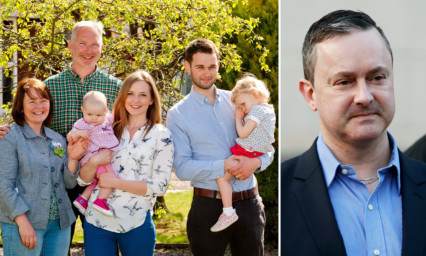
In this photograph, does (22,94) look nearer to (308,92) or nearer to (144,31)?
(308,92)

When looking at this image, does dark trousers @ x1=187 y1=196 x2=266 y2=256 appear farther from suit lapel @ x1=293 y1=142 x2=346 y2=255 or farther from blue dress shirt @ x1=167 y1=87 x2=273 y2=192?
suit lapel @ x1=293 y1=142 x2=346 y2=255

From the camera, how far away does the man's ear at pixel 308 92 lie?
2055 mm

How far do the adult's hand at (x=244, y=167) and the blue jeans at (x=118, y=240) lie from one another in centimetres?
59

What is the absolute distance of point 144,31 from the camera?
561 centimetres

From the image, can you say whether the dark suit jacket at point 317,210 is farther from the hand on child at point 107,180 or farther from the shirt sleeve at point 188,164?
the hand on child at point 107,180

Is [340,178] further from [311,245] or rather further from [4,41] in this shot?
[4,41]

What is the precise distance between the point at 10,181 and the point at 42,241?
40 centimetres

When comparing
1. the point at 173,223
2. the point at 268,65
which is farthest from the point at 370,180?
the point at 173,223

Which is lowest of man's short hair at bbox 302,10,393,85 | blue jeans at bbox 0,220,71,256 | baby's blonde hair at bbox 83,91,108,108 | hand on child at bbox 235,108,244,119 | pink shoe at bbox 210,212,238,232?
blue jeans at bbox 0,220,71,256

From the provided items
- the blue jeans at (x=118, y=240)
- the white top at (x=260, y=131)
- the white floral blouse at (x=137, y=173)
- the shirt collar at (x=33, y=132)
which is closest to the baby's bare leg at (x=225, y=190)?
the white top at (x=260, y=131)

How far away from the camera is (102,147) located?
307cm

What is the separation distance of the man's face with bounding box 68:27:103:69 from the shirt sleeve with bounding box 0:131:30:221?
72cm

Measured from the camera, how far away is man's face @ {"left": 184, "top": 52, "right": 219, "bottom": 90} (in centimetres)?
329

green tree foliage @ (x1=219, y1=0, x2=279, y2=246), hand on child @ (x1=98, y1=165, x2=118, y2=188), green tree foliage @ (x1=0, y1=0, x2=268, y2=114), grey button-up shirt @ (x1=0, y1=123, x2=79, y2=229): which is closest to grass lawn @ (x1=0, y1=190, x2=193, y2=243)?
green tree foliage @ (x1=219, y1=0, x2=279, y2=246)
